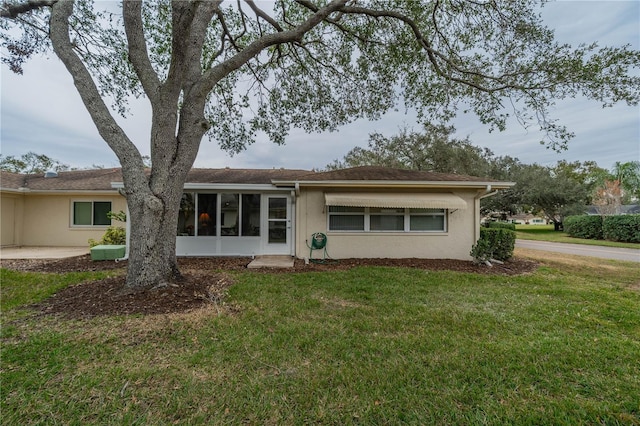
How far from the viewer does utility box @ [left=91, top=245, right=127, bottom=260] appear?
9.45 m

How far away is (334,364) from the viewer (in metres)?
3.32

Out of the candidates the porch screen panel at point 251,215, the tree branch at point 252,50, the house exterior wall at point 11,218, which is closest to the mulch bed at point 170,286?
the porch screen panel at point 251,215

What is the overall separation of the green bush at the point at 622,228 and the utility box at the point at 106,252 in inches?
1192

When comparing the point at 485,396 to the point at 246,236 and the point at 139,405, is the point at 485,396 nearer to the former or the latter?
the point at 139,405

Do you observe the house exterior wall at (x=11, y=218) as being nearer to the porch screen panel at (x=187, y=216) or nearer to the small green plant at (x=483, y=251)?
the porch screen panel at (x=187, y=216)

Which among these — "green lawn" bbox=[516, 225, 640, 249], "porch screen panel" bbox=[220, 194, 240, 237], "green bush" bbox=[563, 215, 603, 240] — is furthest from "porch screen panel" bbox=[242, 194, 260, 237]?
"green bush" bbox=[563, 215, 603, 240]

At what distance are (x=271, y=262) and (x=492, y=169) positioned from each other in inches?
1202

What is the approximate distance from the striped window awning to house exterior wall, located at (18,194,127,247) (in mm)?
11168

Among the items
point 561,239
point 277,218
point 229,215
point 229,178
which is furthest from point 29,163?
point 561,239

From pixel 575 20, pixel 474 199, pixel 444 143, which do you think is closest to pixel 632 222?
pixel 444 143

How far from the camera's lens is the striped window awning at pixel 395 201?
9.76 metres

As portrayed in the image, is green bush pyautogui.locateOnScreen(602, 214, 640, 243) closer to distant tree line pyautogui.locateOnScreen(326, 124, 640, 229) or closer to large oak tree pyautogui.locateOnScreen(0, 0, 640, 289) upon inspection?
distant tree line pyautogui.locateOnScreen(326, 124, 640, 229)

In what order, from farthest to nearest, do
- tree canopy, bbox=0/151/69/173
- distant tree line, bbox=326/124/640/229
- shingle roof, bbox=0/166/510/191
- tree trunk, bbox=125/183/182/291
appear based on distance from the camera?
tree canopy, bbox=0/151/69/173 → distant tree line, bbox=326/124/640/229 → shingle roof, bbox=0/166/510/191 → tree trunk, bbox=125/183/182/291

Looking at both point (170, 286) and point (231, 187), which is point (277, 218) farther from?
point (170, 286)
